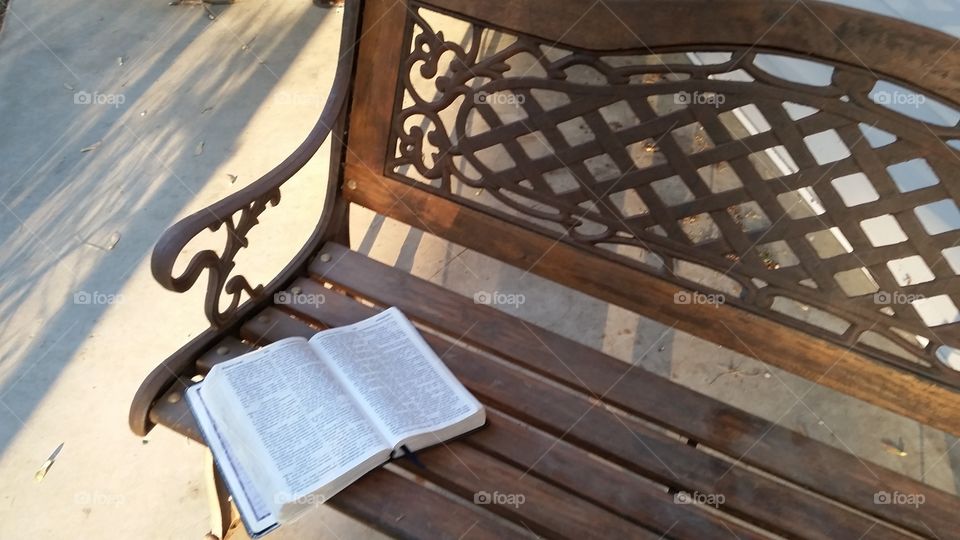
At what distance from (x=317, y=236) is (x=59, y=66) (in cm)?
221

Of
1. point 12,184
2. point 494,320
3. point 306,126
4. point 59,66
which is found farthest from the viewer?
point 59,66

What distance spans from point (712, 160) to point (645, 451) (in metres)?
0.62

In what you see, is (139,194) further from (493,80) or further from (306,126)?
(493,80)

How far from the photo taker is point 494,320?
1.71 meters

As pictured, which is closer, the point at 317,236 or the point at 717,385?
the point at 317,236

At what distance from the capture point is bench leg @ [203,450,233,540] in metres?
1.58

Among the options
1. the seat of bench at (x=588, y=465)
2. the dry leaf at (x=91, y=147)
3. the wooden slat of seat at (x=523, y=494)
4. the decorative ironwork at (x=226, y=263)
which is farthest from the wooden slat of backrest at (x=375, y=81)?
the dry leaf at (x=91, y=147)

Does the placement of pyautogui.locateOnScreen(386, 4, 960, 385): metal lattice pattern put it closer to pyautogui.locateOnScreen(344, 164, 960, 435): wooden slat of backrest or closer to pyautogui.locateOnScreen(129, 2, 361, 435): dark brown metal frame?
pyautogui.locateOnScreen(344, 164, 960, 435): wooden slat of backrest

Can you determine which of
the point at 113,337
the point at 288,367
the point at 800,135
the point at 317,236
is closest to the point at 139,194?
the point at 113,337

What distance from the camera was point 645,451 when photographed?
1.51 m
